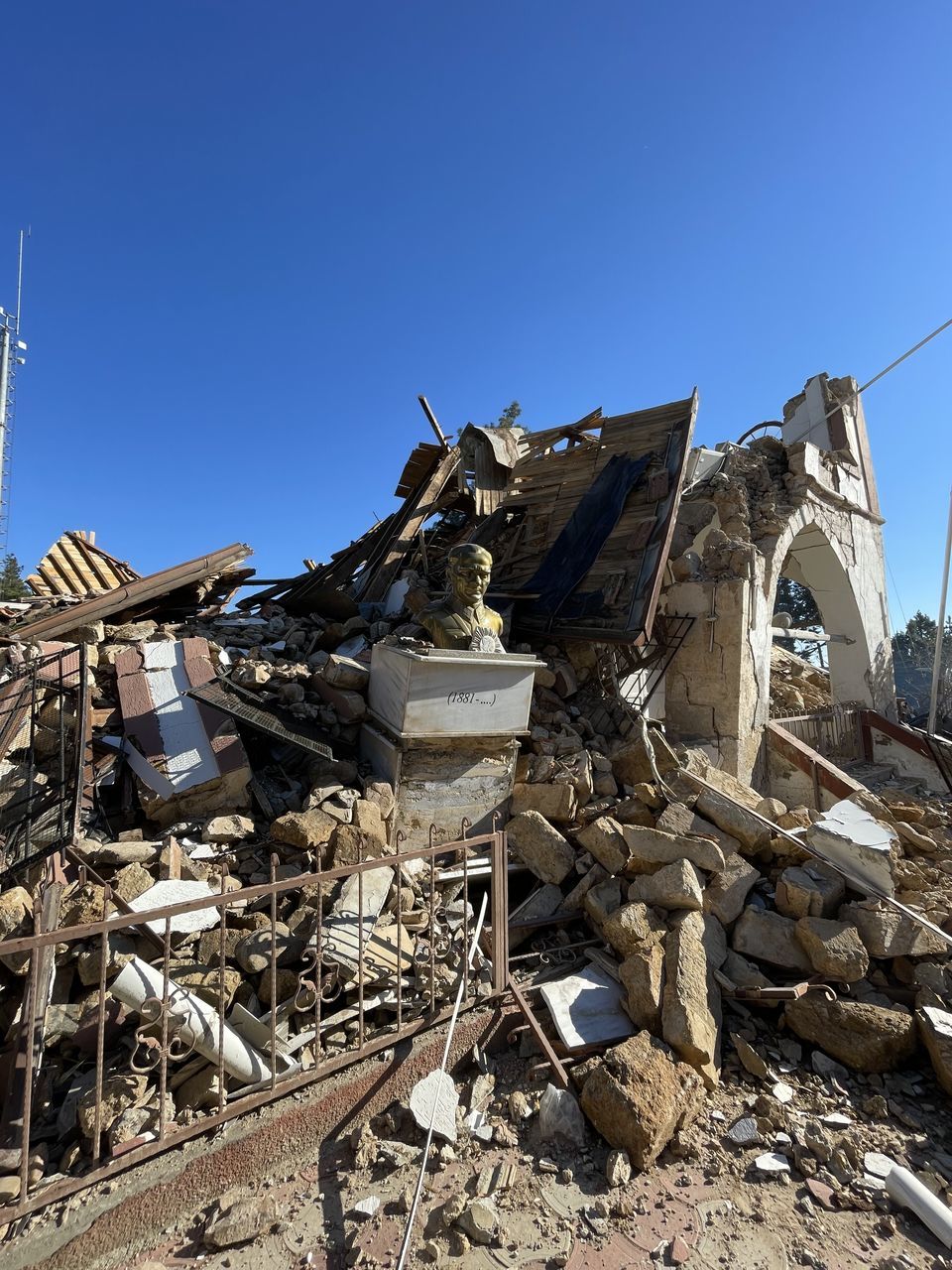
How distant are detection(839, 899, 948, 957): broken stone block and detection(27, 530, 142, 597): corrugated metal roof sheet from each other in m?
8.76

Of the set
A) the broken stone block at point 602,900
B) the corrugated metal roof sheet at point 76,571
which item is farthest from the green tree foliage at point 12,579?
the broken stone block at point 602,900

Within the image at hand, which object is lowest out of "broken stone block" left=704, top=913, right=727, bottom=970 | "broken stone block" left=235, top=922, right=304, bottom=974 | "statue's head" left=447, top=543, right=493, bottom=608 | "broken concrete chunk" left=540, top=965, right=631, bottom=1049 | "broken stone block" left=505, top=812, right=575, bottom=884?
"broken concrete chunk" left=540, top=965, right=631, bottom=1049

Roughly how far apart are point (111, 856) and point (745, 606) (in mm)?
7064

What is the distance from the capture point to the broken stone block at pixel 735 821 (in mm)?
4086

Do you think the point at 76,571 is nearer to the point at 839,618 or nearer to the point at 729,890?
the point at 729,890

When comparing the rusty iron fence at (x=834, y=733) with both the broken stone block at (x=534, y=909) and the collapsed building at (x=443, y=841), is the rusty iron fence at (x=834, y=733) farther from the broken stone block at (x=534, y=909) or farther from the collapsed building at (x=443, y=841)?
the broken stone block at (x=534, y=909)

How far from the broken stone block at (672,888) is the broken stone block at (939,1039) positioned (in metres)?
1.19

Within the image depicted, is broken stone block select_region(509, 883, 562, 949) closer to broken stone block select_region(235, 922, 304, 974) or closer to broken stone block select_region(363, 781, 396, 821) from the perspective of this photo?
broken stone block select_region(363, 781, 396, 821)

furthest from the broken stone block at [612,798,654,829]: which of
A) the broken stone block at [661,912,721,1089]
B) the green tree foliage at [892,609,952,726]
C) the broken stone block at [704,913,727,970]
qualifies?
the green tree foliage at [892,609,952,726]

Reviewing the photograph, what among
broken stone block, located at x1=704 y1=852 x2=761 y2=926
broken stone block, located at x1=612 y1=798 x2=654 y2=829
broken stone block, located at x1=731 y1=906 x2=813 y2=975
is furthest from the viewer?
broken stone block, located at x1=612 y1=798 x2=654 y2=829

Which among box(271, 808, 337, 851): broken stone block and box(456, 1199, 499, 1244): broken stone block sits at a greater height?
box(271, 808, 337, 851): broken stone block

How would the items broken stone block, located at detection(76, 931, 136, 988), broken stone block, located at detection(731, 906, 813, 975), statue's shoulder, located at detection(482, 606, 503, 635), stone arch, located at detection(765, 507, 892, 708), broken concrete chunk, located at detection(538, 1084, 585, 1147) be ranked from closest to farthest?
broken concrete chunk, located at detection(538, 1084, 585, 1147) → broken stone block, located at detection(76, 931, 136, 988) → broken stone block, located at detection(731, 906, 813, 975) → statue's shoulder, located at detection(482, 606, 503, 635) → stone arch, located at detection(765, 507, 892, 708)

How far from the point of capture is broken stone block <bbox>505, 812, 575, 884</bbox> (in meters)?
4.10

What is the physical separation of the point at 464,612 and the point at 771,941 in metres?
3.13
